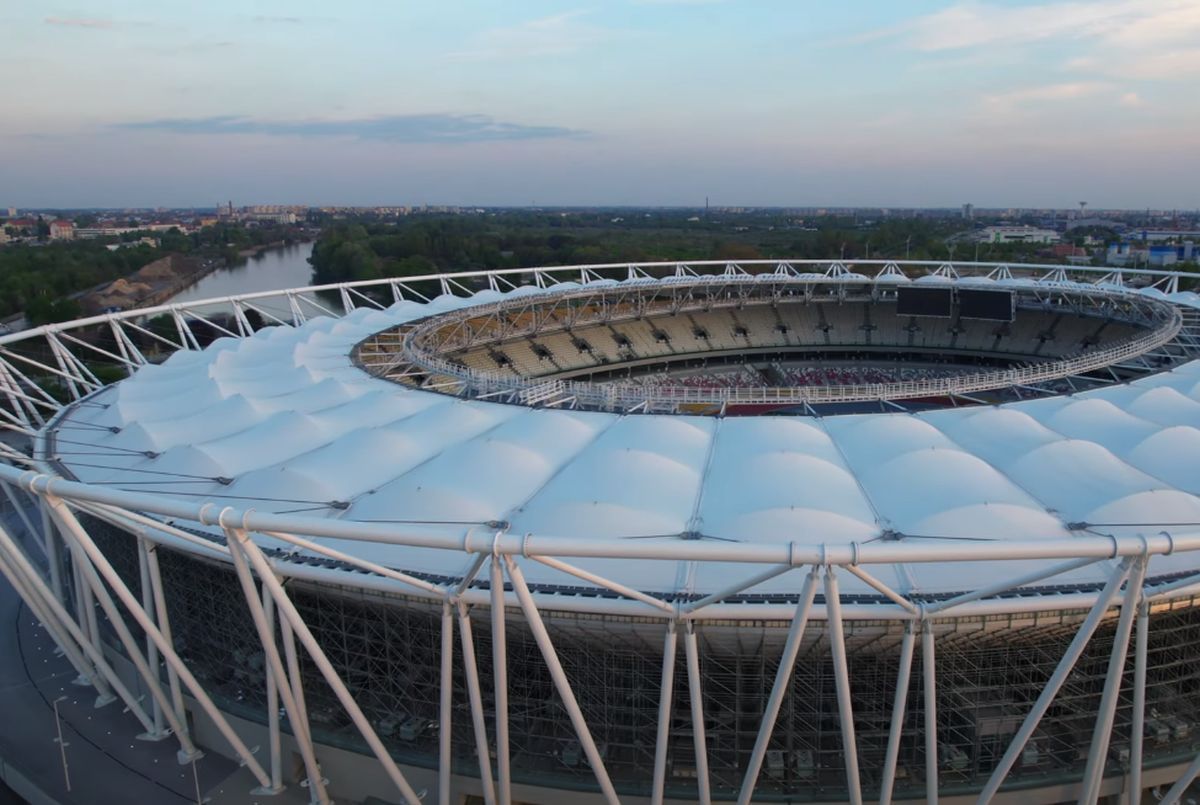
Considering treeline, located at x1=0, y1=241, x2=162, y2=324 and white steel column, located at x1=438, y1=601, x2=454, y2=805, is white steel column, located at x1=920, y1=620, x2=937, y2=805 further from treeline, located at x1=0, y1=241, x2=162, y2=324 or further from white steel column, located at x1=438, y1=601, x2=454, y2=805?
treeline, located at x1=0, y1=241, x2=162, y2=324

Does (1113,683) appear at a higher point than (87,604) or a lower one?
higher

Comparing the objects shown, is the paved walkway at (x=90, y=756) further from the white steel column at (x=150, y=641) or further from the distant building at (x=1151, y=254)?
the distant building at (x=1151, y=254)

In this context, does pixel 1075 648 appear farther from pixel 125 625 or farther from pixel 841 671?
pixel 125 625

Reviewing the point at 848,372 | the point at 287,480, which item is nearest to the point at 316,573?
the point at 287,480

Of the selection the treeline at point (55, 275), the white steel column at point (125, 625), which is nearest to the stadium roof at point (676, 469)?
the white steel column at point (125, 625)

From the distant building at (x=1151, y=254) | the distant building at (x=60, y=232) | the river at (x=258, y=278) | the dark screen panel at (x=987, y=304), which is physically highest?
the distant building at (x=60, y=232)

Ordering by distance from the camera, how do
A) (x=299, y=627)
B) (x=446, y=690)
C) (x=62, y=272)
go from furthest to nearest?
(x=62, y=272), (x=446, y=690), (x=299, y=627)

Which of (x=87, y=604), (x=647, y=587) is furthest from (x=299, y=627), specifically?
(x=87, y=604)
